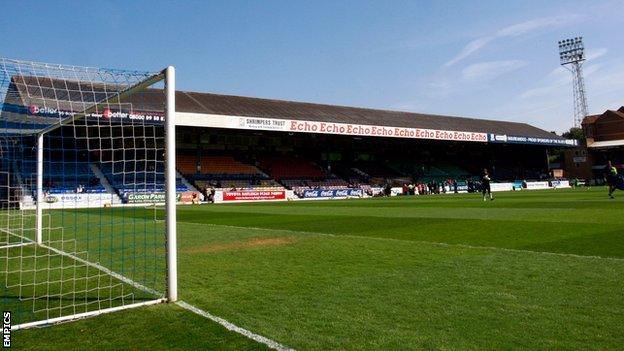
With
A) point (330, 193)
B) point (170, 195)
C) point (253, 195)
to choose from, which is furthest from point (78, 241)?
point (330, 193)

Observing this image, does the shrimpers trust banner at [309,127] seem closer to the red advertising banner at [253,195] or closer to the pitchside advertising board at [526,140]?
the pitchside advertising board at [526,140]

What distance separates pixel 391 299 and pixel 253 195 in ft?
114

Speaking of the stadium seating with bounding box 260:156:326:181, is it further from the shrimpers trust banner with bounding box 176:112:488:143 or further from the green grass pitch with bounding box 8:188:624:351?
the green grass pitch with bounding box 8:188:624:351

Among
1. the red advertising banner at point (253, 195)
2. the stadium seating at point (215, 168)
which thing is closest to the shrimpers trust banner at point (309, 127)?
the red advertising banner at point (253, 195)

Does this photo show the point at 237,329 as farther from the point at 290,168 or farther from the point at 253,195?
the point at 290,168

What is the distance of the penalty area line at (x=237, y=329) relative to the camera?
382 centimetres

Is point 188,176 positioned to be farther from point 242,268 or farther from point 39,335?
point 39,335

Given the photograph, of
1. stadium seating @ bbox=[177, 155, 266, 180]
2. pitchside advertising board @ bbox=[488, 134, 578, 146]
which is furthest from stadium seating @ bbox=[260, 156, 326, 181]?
pitchside advertising board @ bbox=[488, 134, 578, 146]

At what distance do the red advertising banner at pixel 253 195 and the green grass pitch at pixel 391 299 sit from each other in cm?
2868

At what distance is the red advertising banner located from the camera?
3841cm

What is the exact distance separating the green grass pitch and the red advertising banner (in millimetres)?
28684

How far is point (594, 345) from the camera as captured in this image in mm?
3654

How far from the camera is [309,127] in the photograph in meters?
39.1

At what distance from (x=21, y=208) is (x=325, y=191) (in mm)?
29605
